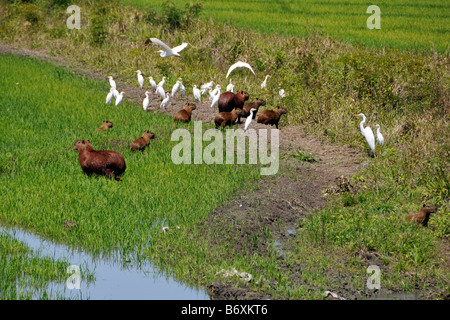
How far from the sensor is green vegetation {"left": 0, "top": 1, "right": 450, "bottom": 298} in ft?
23.5

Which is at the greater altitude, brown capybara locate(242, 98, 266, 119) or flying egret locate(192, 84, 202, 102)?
flying egret locate(192, 84, 202, 102)

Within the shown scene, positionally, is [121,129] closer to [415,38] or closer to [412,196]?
[412,196]

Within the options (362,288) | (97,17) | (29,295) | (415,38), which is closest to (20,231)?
(29,295)

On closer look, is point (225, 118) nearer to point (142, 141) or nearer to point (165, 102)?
point (165, 102)

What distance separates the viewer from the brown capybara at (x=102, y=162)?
9.31 metres

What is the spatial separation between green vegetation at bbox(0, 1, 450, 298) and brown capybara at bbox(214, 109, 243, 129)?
3.65ft

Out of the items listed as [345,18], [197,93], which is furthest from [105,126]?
[345,18]

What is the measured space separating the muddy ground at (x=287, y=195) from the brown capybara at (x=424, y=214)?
103 cm

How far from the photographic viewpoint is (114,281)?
6523mm

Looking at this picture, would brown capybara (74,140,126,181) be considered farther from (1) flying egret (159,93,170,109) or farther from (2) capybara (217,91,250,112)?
(1) flying egret (159,93,170,109)

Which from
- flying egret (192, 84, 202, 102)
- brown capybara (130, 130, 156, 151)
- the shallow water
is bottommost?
the shallow water

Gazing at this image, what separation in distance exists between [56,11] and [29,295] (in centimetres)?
1955

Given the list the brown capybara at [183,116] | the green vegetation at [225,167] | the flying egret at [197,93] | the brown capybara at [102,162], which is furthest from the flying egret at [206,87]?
the brown capybara at [102,162]

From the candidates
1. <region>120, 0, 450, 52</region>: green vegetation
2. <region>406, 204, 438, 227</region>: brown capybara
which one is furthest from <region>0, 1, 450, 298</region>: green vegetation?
<region>120, 0, 450, 52</region>: green vegetation
